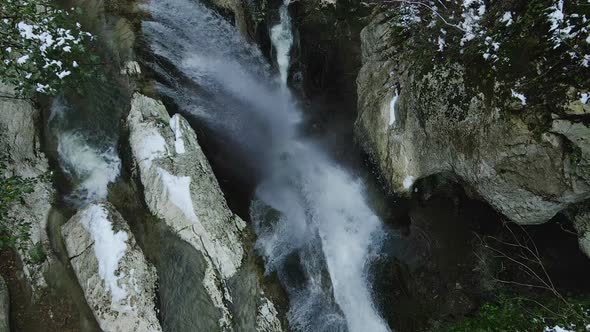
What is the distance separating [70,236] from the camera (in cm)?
724

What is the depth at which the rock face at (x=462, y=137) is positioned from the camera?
537cm

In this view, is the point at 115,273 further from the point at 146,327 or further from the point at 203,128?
the point at 203,128

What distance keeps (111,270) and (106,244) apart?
0.55 meters

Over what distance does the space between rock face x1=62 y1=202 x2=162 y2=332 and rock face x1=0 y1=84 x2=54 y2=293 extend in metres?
0.49

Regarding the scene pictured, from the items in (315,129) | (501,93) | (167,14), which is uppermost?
(501,93)

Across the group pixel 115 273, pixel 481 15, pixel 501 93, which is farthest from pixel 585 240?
pixel 115 273

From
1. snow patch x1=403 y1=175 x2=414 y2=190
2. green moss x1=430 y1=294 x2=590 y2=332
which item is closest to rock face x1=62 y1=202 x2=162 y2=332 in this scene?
snow patch x1=403 y1=175 x2=414 y2=190

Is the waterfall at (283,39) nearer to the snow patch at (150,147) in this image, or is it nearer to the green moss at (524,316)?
the snow patch at (150,147)

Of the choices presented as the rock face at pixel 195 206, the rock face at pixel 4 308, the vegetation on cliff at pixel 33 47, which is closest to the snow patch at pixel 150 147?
the rock face at pixel 195 206

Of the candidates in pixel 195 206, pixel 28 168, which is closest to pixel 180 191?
pixel 195 206

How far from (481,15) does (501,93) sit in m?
1.77

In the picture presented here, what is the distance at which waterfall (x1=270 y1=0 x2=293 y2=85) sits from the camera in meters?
11.0

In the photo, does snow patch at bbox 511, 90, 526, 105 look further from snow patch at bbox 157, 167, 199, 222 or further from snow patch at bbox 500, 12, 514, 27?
snow patch at bbox 157, 167, 199, 222

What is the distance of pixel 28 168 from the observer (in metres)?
7.93
